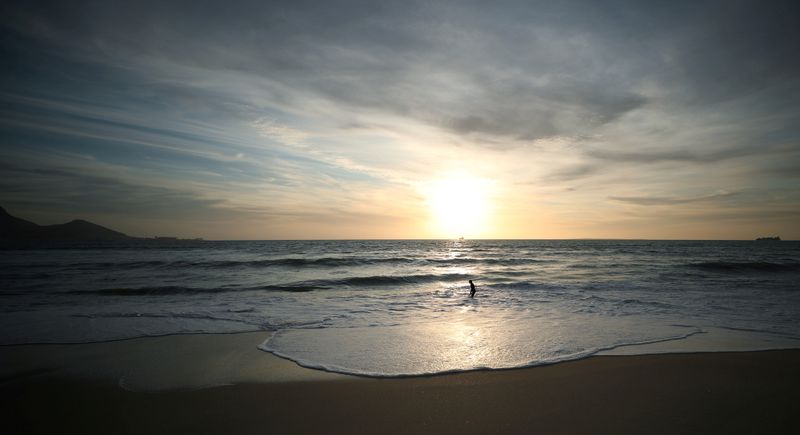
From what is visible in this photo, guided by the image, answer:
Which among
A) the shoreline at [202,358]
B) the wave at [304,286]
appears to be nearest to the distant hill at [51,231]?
the wave at [304,286]

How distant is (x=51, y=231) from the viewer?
10488 cm

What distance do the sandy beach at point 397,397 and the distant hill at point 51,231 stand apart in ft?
413

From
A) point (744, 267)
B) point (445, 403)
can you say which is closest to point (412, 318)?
point (445, 403)

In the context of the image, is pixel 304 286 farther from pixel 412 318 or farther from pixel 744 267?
pixel 744 267

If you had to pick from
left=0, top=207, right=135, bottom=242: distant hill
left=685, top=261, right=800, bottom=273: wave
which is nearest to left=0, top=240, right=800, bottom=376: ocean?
left=685, top=261, right=800, bottom=273: wave

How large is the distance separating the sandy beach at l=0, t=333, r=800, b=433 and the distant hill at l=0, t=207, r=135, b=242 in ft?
413

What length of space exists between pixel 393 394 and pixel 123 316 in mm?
9193

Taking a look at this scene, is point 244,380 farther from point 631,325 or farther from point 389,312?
point 631,325

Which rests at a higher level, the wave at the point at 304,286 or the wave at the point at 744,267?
the wave at the point at 744,267

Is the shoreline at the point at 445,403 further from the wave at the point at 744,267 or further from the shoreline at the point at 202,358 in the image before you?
the wave at the point at 744,267

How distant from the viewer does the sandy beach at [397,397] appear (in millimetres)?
3625

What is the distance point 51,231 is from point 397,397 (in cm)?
14717

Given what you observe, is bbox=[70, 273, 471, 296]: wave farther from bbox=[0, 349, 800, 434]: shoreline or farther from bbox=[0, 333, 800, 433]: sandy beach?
bbox=[0, 349, 800, 434]: shoreline

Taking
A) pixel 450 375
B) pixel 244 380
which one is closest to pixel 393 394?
pixel 450 375
